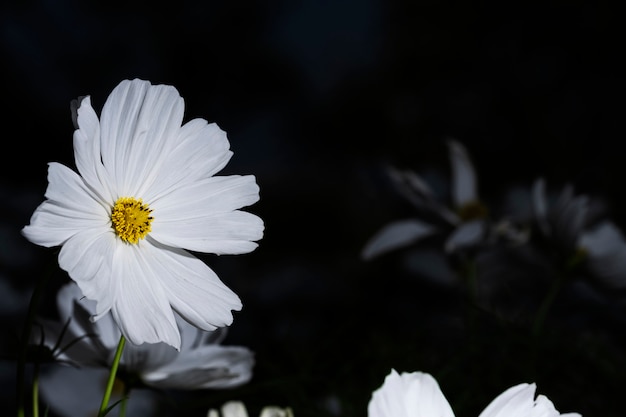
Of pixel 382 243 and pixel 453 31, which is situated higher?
pixel 453 31

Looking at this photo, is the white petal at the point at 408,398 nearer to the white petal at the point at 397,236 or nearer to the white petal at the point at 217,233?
the white petal at the point at 217,233

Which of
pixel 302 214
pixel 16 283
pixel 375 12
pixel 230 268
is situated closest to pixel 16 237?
pixel 16 283

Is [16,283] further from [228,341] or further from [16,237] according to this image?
[228,341]

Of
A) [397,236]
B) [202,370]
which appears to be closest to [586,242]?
[397,236]

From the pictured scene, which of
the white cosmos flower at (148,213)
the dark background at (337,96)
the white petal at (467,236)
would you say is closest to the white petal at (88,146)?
the white cosmos flower at (148,213)

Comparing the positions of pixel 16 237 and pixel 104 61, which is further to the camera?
pixel 104 61

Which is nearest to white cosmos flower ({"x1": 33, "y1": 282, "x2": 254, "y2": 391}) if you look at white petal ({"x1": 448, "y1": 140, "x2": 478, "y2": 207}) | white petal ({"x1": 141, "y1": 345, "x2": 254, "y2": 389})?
white petal ({"x1": 141, "y1": 345, "x2": 254, "y2": 389})
